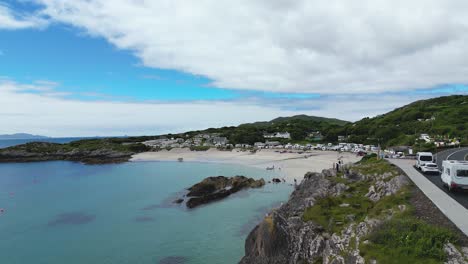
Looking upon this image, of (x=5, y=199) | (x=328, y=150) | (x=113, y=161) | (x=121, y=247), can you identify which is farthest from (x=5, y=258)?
(x=328, y=150)

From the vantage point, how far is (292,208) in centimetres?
1989

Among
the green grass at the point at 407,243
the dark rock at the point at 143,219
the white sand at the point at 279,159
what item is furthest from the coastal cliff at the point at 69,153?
the green grass at the point at 407,243

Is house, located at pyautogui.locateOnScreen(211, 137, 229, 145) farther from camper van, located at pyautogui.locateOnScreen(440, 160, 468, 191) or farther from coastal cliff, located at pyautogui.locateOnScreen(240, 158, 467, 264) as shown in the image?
camper van, located at pyautogui.locateOnScreen(440, 160, 468, 191)

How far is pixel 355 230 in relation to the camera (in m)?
13.0

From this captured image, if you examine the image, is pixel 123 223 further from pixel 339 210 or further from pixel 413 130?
pixel 413 130

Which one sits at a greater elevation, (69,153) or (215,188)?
(69,153)

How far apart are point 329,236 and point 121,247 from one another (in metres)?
17.6

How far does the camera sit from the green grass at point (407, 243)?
9352 mm

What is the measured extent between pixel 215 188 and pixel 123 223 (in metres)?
16.0

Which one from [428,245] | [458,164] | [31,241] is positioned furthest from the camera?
[31,241]

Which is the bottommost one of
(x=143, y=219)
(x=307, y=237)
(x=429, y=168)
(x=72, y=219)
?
(x=72, y=219)

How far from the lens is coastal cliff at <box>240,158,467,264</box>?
9.87 m

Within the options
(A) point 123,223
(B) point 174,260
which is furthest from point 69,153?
(B) point 174,260

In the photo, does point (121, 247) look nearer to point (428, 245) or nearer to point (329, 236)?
point (329, 236)
